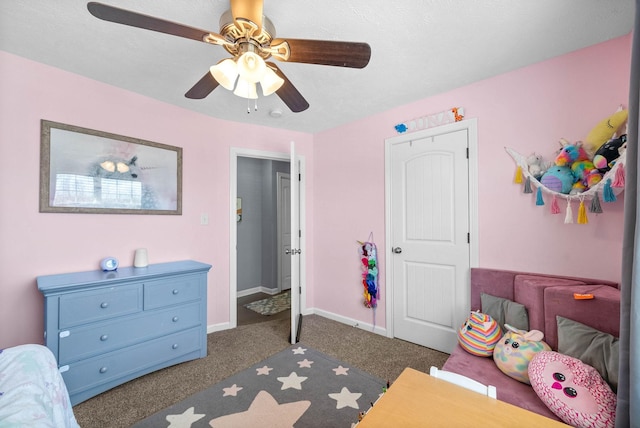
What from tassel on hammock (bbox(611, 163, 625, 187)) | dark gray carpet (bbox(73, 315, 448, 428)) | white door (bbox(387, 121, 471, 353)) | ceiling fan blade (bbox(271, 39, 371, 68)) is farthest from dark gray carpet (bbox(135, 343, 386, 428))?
ceiling fan blade (bbox(271, 39, 371, 68))

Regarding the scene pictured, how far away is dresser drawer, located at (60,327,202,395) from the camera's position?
1838 mm

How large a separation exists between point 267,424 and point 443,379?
1.24m

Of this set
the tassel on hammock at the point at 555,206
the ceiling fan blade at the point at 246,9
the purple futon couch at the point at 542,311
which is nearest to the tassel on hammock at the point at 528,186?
the tassel on hammock at the point at 555,206

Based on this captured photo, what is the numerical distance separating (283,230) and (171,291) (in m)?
2.48

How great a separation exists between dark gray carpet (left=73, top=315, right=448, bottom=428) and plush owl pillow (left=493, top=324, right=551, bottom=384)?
2.54 ft

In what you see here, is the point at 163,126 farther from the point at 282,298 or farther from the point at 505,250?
the point at 505,250

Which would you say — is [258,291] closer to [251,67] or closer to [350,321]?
[350,321]

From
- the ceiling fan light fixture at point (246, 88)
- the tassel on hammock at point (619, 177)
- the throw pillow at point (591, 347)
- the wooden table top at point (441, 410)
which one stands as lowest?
the throw pillow at point (591, 347)

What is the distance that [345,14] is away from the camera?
1.54 m

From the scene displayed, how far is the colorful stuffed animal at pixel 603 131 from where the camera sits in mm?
1661

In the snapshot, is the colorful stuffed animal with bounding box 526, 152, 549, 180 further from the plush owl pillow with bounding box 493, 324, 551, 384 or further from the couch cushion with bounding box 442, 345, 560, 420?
the couch cushion with bounding box 442, 345, 560, 420

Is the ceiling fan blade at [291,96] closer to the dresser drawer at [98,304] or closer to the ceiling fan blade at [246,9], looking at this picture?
the ceiling fan blade at [246,9]

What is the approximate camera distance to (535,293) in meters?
1.81

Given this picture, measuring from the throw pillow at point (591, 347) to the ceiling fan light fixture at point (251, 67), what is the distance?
84.7 inches
